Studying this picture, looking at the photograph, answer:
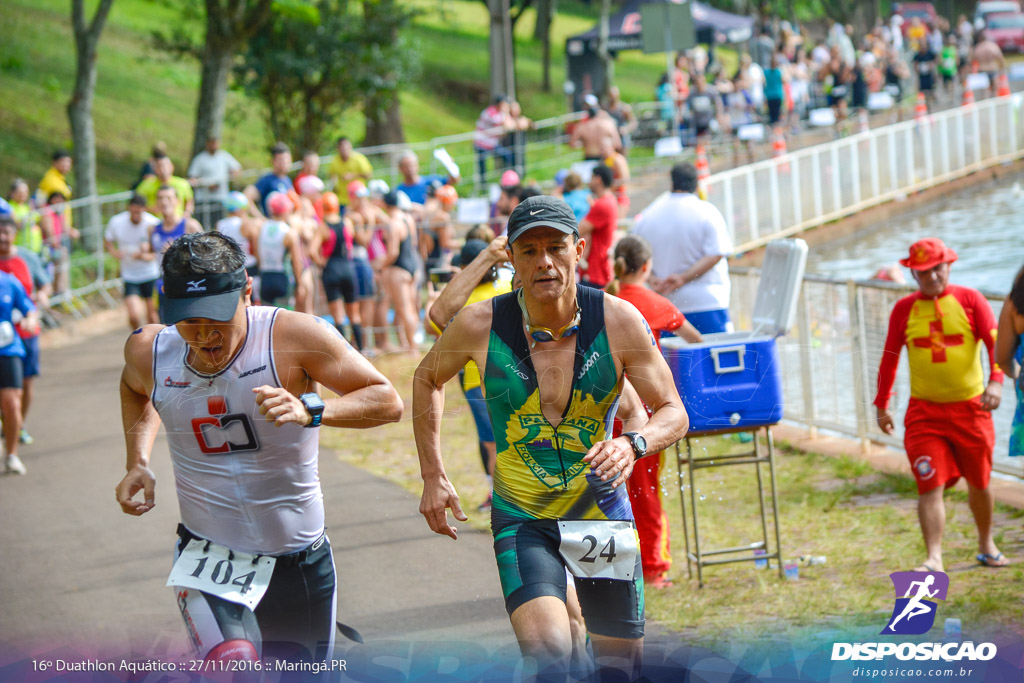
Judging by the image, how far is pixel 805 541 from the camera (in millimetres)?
7262

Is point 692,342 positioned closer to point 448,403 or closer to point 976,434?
point 976,434

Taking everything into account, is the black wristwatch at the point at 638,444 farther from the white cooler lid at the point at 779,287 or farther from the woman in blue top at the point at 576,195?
the woman in blue top at the point at 576,195

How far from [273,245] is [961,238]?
1317cm

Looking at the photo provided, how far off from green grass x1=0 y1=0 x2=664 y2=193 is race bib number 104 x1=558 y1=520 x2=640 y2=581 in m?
21.9

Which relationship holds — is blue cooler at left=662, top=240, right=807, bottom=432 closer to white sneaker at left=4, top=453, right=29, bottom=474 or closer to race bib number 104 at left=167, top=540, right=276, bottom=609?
race bib number 104 at left=167, top=540, right=276, bottom=609

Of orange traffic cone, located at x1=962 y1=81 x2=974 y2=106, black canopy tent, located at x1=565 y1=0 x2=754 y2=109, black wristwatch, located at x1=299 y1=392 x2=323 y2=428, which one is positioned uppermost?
black canopy tent, located at x1=565 y1=0 x2=754 y2=109

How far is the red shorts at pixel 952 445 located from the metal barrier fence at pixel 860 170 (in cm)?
1135

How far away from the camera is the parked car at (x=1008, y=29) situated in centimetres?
3997

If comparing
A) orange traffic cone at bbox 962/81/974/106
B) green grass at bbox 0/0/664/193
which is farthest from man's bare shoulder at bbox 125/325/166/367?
orange traffic cone at bbox 962/81/974/106

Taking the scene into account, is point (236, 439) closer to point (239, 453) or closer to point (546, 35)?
point (239, 453)

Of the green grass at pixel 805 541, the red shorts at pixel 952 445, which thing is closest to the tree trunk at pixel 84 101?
the green grass at pixel 805 541

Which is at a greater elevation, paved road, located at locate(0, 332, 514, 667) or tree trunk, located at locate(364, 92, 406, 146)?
tree trunk, located at locate(364, 92, 406, 146)

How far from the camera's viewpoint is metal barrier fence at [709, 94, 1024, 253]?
Answer: 18.7 meters

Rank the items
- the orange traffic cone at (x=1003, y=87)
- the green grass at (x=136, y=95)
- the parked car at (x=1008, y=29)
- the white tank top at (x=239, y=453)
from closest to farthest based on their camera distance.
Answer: the white tank top at (x=239, y=453) < the green grass at (x=136, y=95) < the orange traffic cone at (x=1003, y=87) < the parked car at (x=1008, y=29)
